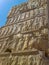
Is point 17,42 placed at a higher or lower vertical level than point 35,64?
higher

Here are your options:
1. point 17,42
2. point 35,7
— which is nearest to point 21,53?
point 17,42

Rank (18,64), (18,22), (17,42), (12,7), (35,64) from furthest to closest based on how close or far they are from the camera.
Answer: (12,7)
(18,22)
(17,42)
(18,64)
(35,64)

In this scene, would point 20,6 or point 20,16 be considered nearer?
point 20,16

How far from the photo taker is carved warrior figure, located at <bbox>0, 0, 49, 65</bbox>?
1258 centimetres

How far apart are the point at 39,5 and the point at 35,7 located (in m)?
0.58

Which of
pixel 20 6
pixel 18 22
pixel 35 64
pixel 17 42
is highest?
pixel 20 6

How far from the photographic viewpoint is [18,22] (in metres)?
22.4

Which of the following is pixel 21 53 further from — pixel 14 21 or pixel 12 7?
pixel 12 7

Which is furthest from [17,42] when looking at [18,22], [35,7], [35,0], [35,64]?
[35,0]

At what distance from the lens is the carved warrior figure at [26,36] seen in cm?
1258

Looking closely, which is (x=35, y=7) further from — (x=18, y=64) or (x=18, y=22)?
(x=18, y=64)

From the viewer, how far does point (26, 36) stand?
16.3 metres

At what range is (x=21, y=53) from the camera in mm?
13211

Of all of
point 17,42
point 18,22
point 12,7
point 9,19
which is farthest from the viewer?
point 12,7
